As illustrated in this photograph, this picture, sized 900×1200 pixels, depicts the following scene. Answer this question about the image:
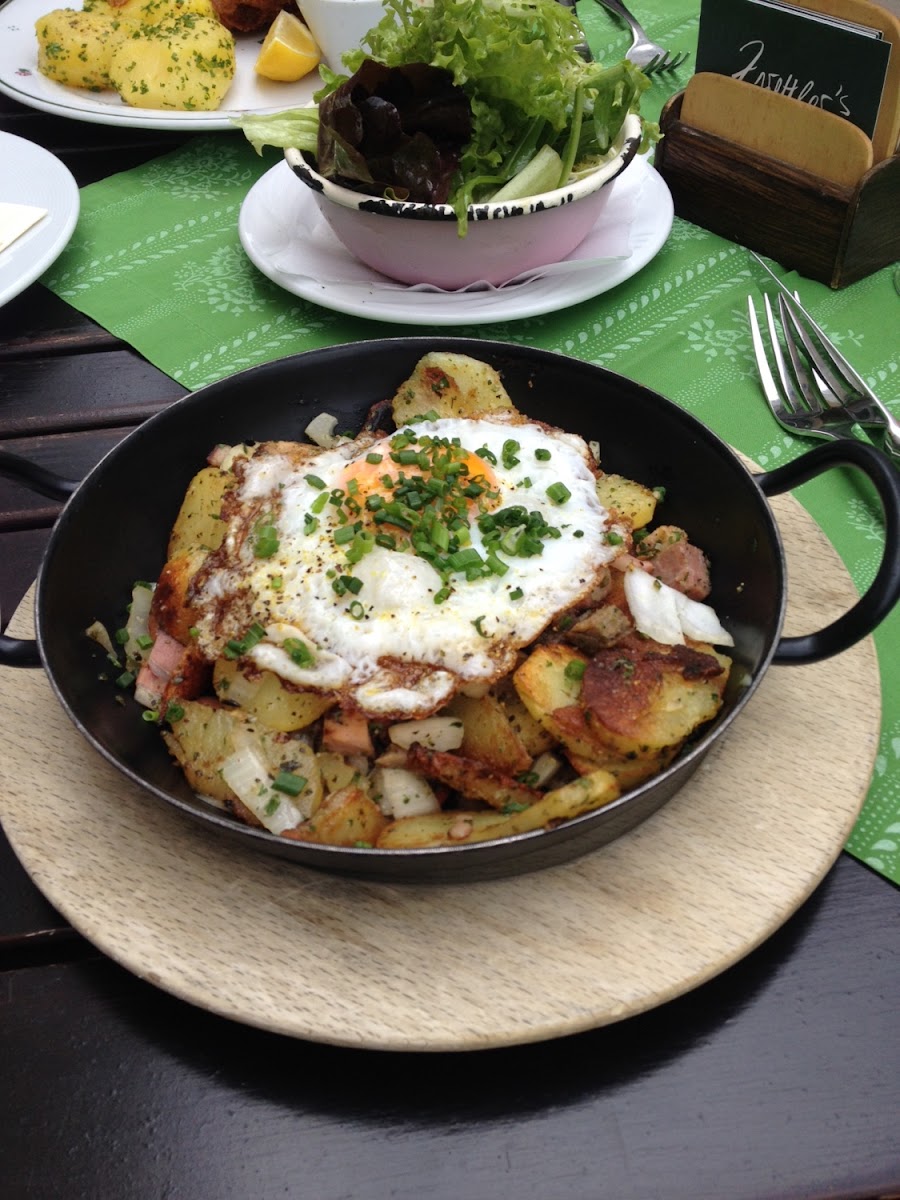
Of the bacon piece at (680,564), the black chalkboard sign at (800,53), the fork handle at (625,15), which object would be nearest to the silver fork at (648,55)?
the fork handle at (625,15)

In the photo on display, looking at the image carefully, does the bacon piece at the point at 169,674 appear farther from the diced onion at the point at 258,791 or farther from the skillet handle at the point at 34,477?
the skillet handle at the point at 34,477

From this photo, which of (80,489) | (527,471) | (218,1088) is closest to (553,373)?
(527,471)

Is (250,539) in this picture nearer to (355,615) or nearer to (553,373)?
(355,615)

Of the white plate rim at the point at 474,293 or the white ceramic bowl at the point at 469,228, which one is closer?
the white ceramic bowl at the point at 469,228

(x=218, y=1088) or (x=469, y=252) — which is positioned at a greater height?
(x=469, y=252)

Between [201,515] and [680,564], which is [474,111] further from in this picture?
[680,564]

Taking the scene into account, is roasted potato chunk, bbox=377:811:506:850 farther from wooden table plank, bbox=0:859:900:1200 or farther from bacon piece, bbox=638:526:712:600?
bacon piece, bbox=638:526:712:600
